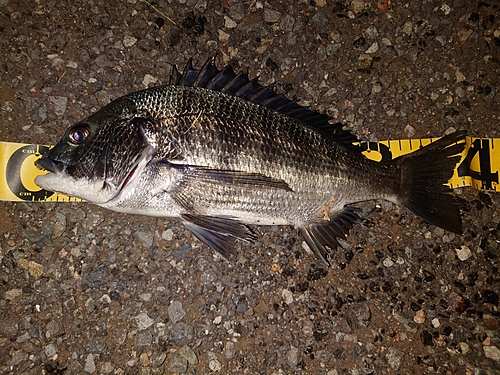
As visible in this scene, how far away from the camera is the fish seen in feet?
7.64

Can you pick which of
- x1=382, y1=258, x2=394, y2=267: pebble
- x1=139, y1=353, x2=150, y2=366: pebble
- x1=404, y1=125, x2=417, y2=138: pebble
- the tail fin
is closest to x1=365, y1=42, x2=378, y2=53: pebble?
x1=404, y1=125, x2=417, y2=138: pebble

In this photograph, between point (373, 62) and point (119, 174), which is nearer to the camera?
Result: point (119, 174)

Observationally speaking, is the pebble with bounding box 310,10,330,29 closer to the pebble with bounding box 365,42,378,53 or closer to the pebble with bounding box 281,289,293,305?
the pebble with bounding box 365,42,378,53

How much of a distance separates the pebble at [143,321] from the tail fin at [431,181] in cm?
214

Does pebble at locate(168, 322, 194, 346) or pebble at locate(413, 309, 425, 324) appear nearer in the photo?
pebble at locate(168, 322, 194, 346)

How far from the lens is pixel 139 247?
2.78 m

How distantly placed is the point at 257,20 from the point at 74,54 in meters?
1.54

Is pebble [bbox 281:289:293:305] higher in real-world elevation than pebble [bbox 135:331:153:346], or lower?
higher

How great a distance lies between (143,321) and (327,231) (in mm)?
1564

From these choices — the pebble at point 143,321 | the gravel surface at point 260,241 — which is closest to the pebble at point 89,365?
the gravel surface at point 260,241

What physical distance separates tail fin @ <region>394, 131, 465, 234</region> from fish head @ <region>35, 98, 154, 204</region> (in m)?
1.93

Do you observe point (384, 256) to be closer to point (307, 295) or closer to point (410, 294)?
point (410, 294)

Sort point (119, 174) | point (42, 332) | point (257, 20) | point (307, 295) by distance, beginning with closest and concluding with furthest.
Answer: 1. point (119, 174)
2. point (42, 332)
3. point (307, 295)
4. point (257, 20)

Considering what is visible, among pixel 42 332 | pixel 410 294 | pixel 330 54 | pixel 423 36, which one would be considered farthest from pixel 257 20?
pixel 42 332
